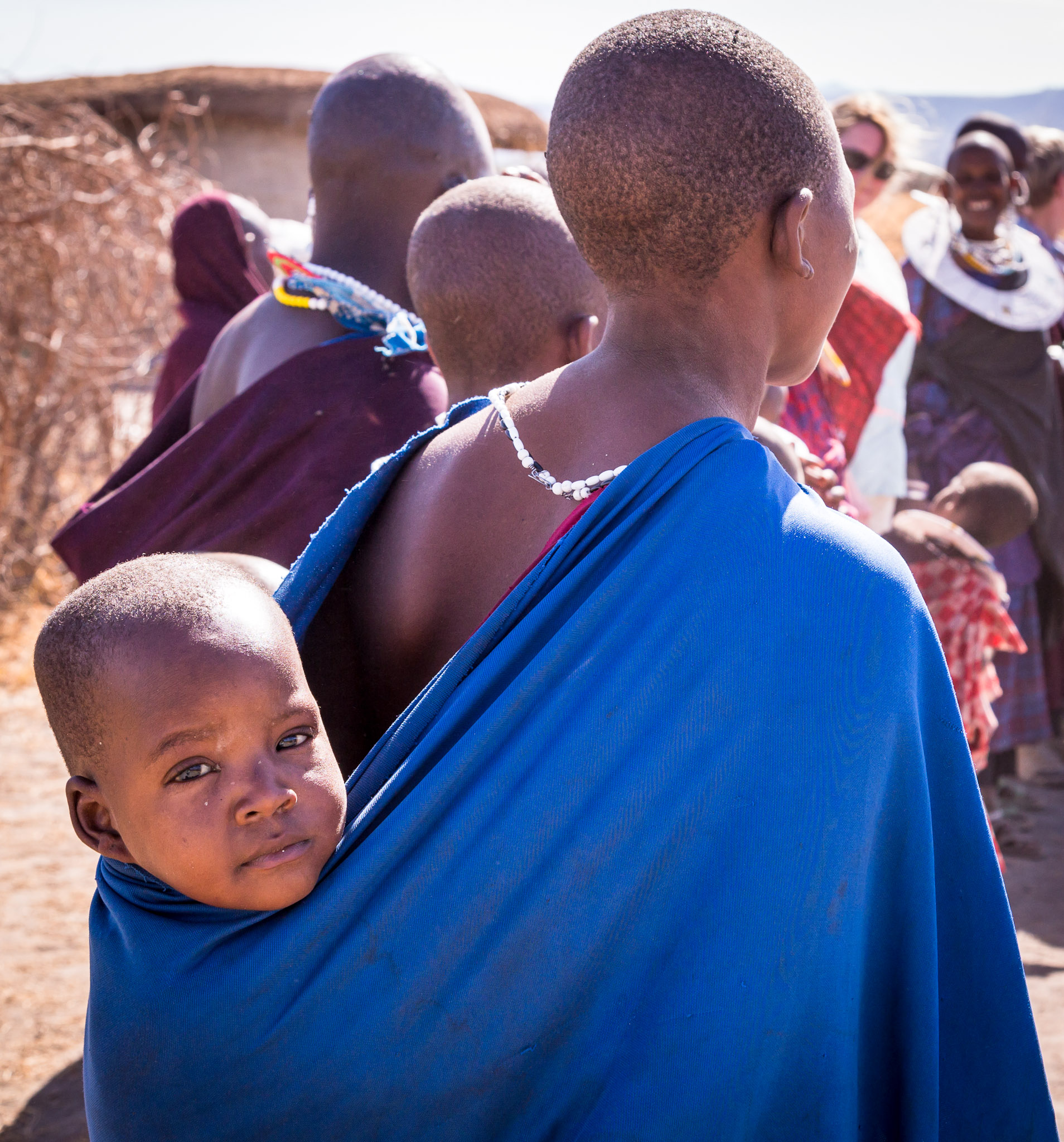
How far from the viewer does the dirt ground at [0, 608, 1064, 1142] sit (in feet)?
10.3

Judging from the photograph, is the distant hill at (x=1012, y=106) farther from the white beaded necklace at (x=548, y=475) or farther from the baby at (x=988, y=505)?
the white beaded necklace at (x=548, y=475)

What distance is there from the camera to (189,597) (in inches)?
56.2

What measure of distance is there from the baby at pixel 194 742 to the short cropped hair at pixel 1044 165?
5602 mm

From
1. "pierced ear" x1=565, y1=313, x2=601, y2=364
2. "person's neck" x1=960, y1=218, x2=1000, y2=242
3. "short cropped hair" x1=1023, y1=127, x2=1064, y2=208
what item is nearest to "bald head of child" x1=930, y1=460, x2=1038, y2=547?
"person's neck" x1=960, y1=218, x2=1000, y2=242

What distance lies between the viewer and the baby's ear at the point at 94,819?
145 cm

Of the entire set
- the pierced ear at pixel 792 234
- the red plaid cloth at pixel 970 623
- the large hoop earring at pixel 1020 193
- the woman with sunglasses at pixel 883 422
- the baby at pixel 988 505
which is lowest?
the red plaid cloth at pixel 970 623

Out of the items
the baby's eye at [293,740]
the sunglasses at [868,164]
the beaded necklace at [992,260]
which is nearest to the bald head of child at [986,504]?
the beaded necklace at [992,260]

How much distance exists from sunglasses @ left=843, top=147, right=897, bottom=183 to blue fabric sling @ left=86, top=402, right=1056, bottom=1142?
3.72m

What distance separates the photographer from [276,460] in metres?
2.37

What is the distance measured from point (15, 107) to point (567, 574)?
22.0 ft

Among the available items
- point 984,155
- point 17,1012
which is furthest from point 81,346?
point 984,155

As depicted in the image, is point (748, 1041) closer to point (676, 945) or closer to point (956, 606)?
point (676, 945)

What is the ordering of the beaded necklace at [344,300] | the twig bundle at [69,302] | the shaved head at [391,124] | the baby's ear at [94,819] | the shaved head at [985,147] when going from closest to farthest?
the baby's ear at [94,819] → the beaded necklace at [344,300] → the shaved head at [391,124] → the shaved head at [985,147] → the twig bundle at [69,302]

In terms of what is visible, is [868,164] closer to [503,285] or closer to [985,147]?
[985,147]
